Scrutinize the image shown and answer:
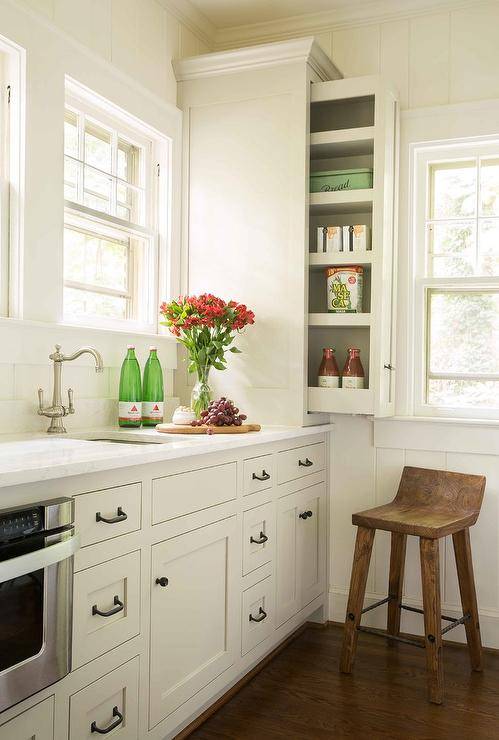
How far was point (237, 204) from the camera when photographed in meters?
3.33

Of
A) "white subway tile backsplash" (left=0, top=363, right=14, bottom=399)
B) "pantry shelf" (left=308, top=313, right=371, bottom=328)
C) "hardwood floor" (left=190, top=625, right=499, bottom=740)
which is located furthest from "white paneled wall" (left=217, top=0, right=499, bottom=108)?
"hardwood floor" (left=190, top=625, right=499, bottom=740)

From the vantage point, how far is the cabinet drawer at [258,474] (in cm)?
261

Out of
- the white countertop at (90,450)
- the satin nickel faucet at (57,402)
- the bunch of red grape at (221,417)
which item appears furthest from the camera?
the bunch of red grape at (221,417)

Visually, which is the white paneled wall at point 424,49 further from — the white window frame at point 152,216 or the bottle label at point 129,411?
the bottle label at point 129,411

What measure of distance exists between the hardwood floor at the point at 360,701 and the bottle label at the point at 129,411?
1099 millimetres

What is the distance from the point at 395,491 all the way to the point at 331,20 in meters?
2.24

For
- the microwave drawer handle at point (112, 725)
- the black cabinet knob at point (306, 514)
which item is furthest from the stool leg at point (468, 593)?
the microwave drawer handle at point (112, 725)

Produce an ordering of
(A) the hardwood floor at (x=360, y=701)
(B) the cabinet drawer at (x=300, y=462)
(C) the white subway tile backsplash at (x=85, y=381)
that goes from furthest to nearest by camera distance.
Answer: (B) the cabinet drawer at (x=300, y=462) → (C) the white subway tile backsplash at (x=85, y=381) → (A) the hardwood floor at (x=360, y=701)

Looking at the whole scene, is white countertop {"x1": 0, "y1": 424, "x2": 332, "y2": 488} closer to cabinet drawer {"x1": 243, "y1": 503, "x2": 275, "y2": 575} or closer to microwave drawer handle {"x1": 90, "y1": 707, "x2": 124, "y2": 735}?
cabinet drawer {"x1": 243, "y1": 503, "x2": 275, "y2": 575}

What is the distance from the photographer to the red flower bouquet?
119 inches

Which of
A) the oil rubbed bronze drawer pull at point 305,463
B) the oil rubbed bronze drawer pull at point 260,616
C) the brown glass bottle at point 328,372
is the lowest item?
the oil rubbed bronze drawer pull at point 260,616

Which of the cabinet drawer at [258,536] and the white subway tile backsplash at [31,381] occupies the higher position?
the white subway tile backsplash at [31,381]

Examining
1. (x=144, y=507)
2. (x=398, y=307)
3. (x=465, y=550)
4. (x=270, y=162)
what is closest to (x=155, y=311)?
(x=270, y=162)

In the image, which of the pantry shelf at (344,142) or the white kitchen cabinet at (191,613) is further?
the pantry shelf at (344,142)
